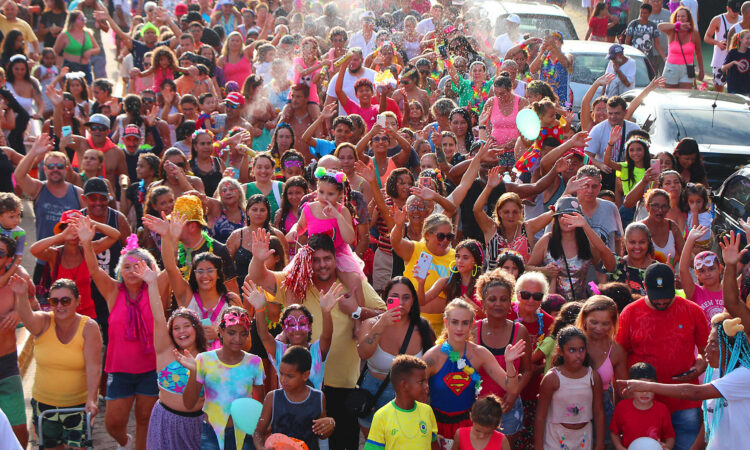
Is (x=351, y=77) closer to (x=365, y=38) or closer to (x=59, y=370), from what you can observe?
(x=365, y=38)

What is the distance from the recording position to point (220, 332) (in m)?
5.75

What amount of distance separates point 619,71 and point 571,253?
21.1 ft

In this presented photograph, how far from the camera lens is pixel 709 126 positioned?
414 inches

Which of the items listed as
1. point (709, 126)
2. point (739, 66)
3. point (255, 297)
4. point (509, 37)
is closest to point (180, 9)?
point (509, 37)

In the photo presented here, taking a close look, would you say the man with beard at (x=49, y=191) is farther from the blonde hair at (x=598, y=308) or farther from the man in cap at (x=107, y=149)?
the blonde hair at (x=598, y=308)

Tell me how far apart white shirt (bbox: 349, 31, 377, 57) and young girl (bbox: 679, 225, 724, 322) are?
27.5 feet

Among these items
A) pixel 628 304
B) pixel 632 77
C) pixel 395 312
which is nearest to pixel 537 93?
pixel 632 77

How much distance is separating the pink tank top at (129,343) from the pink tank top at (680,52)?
1056cm

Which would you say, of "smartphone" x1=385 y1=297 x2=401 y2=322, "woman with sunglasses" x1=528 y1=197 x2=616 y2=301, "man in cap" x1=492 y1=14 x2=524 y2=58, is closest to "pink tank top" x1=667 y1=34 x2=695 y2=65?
"man in cap" x1=492 y1=14 x2=524 y2=58

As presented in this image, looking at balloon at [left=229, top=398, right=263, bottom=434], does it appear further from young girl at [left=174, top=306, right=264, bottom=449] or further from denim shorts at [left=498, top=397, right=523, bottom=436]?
denim shorts at [left=498, top=397, right=523, bottom=436]

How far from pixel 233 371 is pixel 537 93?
5.94m

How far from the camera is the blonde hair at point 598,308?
584 centimetres

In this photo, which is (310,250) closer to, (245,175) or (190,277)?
(190,277)

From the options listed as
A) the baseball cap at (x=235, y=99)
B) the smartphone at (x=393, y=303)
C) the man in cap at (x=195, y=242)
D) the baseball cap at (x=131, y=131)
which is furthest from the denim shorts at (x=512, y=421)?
the baseball cap at (x=235, y=99)
